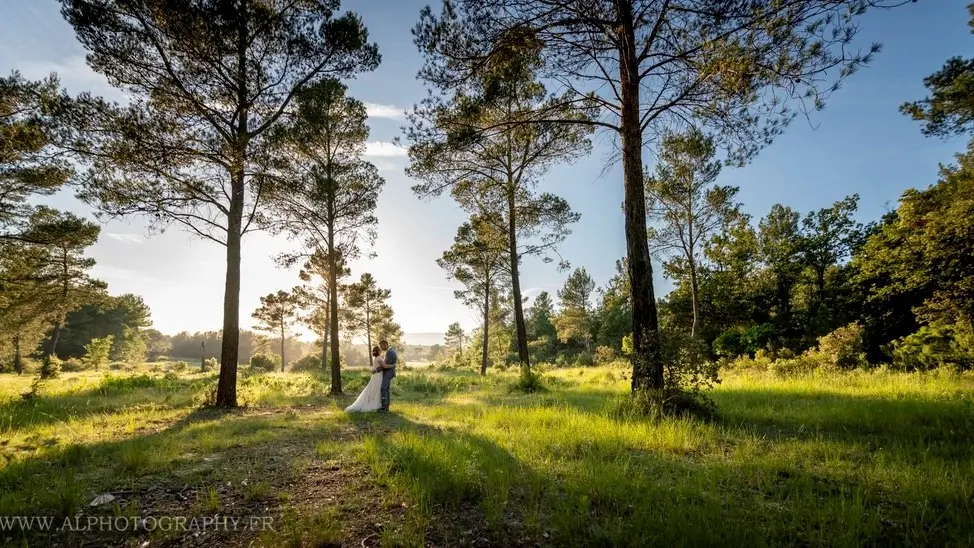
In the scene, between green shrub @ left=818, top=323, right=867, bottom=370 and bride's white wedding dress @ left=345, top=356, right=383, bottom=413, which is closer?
bride's white wedding dress @ left=345, top=356, right=383, bottom=413

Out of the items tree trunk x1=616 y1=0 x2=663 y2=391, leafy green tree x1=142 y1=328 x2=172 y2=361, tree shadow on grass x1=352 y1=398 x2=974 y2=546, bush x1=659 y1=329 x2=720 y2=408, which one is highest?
tree trunk x1=616 y1=0 x2=663 y2=391

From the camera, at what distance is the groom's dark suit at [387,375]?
10.1m

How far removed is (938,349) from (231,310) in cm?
2051

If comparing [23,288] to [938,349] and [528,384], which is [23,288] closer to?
[528,384]

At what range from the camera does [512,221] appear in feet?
50.4

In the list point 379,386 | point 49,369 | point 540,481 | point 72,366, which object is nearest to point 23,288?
point 49,369

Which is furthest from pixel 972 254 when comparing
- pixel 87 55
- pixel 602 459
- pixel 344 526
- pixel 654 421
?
pixel 87 55

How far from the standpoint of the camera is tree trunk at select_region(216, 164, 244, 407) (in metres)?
10.3

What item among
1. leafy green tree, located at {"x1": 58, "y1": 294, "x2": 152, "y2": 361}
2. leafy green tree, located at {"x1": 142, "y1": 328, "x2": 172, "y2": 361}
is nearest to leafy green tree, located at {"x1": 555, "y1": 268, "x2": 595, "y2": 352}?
leafy green tree, located at {"x1": 58, "y1": 294, "x2": 152, "y2": 361}

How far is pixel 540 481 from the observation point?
3.30m

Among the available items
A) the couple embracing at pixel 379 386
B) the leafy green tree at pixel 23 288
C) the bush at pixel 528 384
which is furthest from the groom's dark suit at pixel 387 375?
the leafy green tree at pixel 23 288

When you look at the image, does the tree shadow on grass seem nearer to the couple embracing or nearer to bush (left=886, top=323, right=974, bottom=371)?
the couple embracing

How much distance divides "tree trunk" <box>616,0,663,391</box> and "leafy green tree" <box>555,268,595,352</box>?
4000cm

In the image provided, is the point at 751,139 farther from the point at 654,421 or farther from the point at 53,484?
the point at 53,484
